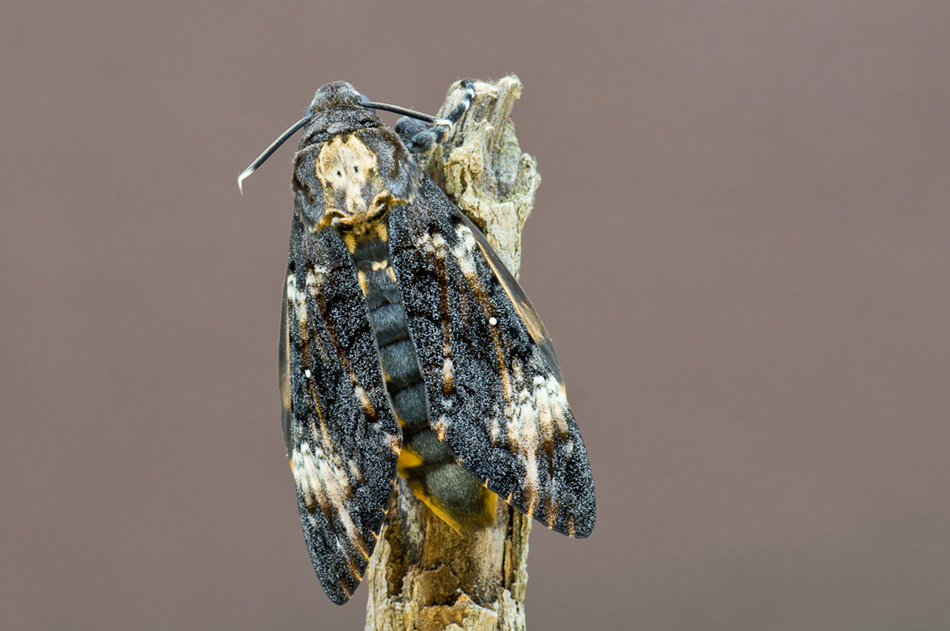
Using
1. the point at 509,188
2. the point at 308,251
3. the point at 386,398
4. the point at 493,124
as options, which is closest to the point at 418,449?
the point at 386,398

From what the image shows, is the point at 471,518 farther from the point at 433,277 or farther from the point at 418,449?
the point at 433,277

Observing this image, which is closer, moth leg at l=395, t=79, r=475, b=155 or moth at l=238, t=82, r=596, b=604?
moth at l=238, t=82, r=596, b=604

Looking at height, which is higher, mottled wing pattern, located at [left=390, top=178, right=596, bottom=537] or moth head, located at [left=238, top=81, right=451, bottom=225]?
moth head, located at [left=238, top=81, right=451, bottom=225]

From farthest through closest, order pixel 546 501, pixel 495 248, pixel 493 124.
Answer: pixel 493 124, pixel 495 248, pixel 546 501

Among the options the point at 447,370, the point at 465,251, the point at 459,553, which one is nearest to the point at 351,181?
the point at 465,251

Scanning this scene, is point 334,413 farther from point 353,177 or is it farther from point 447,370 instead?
point 353,177

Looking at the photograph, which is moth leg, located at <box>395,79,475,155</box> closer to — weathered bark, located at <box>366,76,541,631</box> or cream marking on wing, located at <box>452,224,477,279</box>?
weathered bark, located at <box>366,76,541,631</box>

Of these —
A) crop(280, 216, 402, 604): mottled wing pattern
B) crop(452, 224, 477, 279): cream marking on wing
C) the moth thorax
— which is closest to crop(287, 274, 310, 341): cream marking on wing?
crop(280, 216, 402, 604): mottled wing pattern
